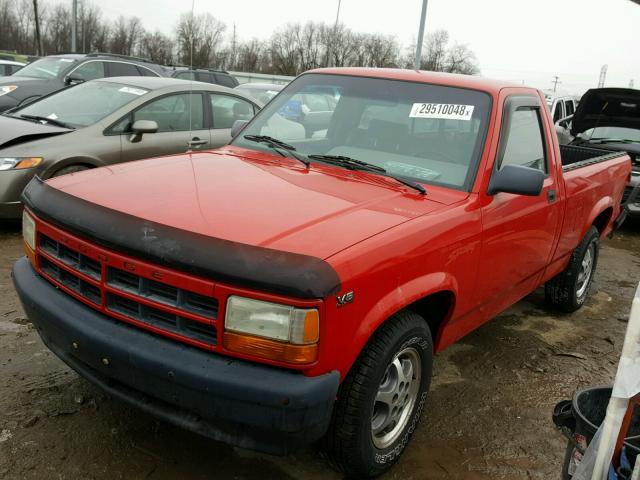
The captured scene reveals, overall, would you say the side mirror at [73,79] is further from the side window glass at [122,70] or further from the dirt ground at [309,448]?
the dirt ground at [309,448]

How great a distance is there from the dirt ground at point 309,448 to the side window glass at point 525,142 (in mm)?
1395

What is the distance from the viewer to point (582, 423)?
2.20 metres

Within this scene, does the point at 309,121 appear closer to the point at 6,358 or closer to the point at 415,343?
the point at 415,343

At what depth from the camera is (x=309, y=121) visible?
3.77 meters

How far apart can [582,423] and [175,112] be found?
228 inches

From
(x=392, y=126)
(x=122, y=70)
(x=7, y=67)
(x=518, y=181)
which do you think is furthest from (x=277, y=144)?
(x=7, y=67)

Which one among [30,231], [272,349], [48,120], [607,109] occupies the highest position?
[607,109]

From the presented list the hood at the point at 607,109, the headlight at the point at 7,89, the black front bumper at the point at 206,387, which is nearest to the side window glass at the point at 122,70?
the headlight at the point at 7,89

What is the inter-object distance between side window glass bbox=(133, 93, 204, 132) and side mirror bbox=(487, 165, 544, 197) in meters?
4.24

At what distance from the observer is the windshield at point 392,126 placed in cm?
324

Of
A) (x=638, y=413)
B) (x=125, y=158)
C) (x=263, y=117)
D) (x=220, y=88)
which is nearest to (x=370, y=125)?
(x=263, y=117)

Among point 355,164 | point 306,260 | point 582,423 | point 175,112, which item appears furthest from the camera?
point 175,112

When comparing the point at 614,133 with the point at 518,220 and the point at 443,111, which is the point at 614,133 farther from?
the point at 443,111

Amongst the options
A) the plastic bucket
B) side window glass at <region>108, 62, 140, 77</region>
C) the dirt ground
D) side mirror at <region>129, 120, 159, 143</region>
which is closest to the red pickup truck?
the dirt ground
